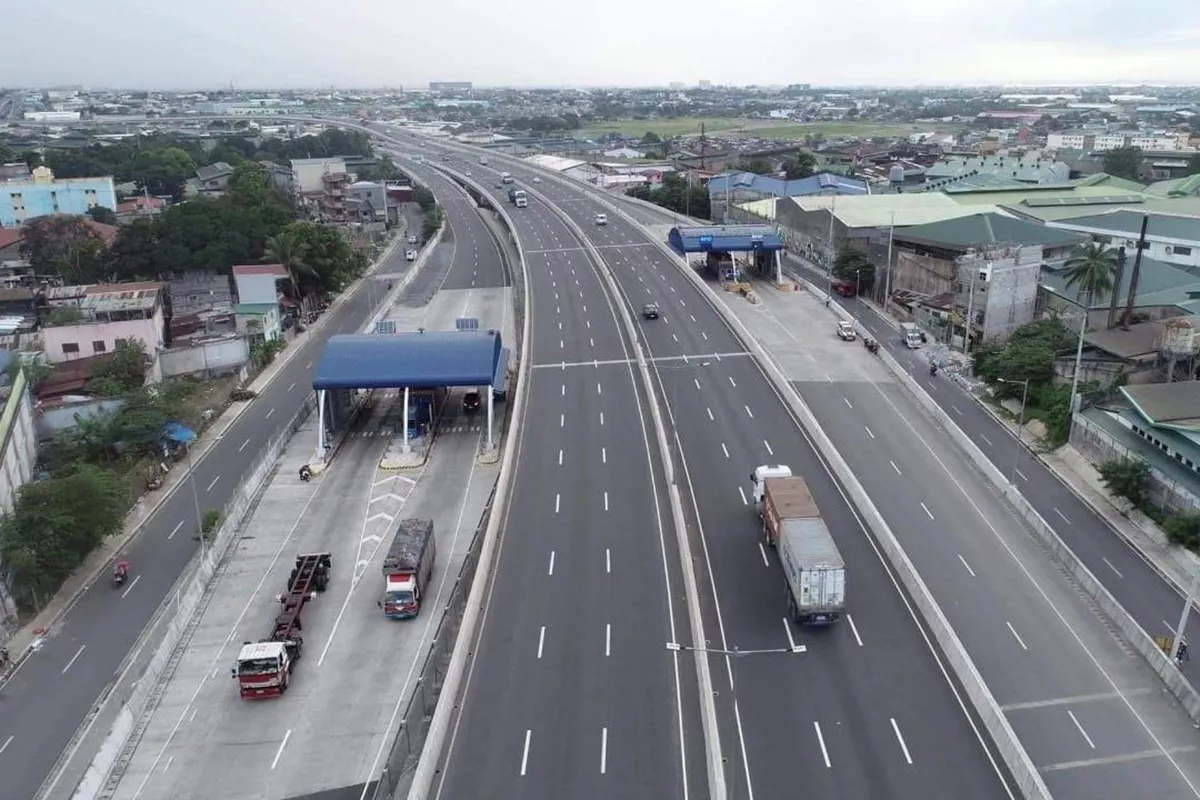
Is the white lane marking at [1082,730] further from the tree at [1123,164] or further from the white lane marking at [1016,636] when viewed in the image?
the tree at [1123,164]

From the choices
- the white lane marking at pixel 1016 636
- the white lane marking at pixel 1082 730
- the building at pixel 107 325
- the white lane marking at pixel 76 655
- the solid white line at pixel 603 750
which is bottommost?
the white lane marking at pixel 76 655

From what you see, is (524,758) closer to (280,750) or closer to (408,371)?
(280,750)

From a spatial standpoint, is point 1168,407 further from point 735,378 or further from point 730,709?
point 730,709

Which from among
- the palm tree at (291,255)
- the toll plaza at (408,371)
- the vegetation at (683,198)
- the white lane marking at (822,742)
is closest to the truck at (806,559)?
the white lane marking at (822,742)

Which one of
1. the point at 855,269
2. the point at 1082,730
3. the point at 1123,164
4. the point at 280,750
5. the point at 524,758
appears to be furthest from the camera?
the point at 1123,164

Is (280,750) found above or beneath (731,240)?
beneath

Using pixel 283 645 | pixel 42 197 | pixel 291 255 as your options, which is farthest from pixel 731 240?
pixel 42 197

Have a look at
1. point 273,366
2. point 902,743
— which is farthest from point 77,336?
point 902,743
